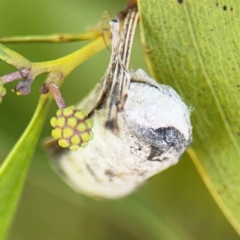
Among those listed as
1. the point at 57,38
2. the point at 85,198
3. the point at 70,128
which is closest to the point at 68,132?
the point at 70,128

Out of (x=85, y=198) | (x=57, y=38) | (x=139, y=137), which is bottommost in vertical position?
(x=139, y=137)

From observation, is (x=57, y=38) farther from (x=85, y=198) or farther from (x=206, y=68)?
(x=85, y=198)

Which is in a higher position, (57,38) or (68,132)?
(57,38)

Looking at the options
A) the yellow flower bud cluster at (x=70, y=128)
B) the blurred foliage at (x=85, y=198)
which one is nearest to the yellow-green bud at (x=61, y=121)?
the yellow flower bud cluster at (x=70, y=128)

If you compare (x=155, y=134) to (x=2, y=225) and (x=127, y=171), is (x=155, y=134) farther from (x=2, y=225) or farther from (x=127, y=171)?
(x=2, y=225)

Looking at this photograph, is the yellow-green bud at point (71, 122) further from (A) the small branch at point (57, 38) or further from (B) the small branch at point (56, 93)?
(A) the small branch at point (57, 38)

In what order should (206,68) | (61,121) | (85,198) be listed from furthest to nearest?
(85,198)
(206,68)
(61,121)

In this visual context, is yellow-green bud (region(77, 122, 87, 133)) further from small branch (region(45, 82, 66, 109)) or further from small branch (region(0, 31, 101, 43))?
small branch (region(0, 31, 101, 43))

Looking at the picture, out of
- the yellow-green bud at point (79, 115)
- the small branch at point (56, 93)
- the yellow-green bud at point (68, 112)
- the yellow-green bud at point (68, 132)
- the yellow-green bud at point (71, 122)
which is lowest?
the yellow-green bud at point (68, 132)
